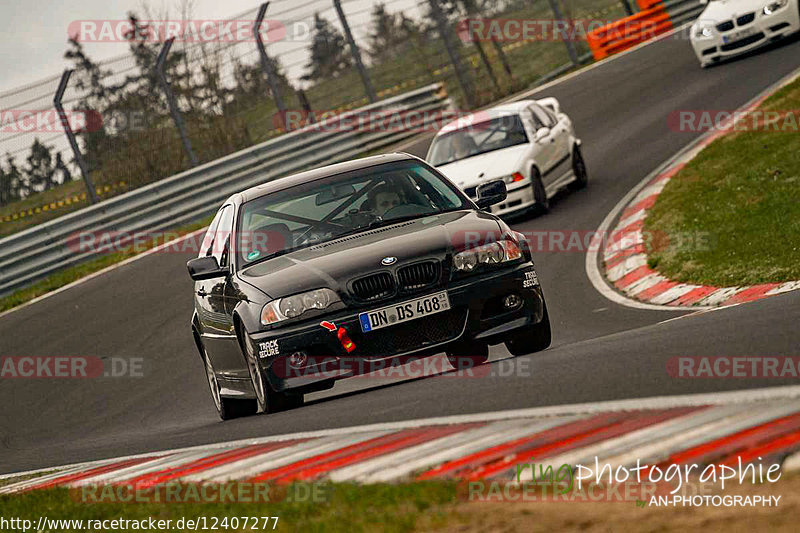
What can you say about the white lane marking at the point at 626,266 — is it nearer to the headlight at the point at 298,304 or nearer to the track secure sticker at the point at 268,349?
the headlight at the point at 298,304

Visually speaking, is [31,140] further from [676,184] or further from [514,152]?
[676,184]

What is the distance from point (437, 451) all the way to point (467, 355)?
3061 millimetres

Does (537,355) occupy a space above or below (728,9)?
below

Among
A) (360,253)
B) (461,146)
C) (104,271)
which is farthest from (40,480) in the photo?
(104,271)

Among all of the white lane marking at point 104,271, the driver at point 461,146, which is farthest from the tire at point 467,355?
the white lane marking at point 104,271

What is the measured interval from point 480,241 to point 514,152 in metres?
9.05

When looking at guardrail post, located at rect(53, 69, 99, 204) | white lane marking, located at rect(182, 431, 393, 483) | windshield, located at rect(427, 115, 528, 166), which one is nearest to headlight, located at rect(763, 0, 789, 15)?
windshield, located at rect(427, 115, 528, 166)

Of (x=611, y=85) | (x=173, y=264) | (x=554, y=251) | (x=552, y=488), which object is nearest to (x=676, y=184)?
(x=554, y=251)

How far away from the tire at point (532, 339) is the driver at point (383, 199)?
1299 mm

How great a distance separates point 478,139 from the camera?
1709cm

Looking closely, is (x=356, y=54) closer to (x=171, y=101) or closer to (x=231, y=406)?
(x=171, y=101)

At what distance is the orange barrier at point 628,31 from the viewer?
2842 cm

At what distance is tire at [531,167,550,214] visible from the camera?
16094 mm

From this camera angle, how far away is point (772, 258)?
34.5 ft
